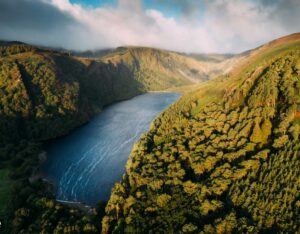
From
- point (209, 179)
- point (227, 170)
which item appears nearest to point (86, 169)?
point (209, 179)

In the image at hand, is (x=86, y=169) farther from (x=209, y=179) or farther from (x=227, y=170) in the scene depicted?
(x=227, y=170)

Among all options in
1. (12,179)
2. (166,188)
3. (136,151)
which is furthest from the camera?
(136,151)

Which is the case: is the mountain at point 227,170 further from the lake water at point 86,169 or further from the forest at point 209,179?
the lake water at point 86,169

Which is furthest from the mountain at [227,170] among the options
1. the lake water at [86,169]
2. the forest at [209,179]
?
the lake water at [86,169]

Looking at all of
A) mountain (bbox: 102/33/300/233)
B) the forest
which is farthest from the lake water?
mountain (bbox: 102/33/300/233)

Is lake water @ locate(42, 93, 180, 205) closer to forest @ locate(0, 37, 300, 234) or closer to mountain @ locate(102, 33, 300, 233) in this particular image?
forest @ locate(0, 37, 300, 234)

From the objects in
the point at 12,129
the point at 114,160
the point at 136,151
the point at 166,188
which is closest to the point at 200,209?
the point at 166,188

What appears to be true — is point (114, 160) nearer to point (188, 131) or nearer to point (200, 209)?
point (188, 131)

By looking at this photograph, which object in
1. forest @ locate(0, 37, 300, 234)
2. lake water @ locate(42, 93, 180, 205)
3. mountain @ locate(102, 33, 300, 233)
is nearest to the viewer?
mountain @ locate(102, 33, 300, 233)
